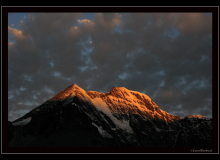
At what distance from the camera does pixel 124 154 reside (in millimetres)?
80438

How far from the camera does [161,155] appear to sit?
79.9 metres
